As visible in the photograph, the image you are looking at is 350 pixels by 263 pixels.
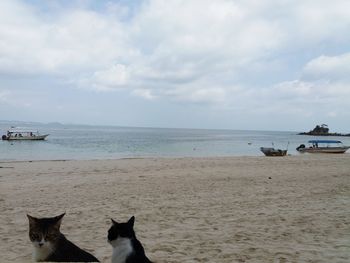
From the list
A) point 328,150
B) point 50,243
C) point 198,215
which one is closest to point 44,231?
point 50,243

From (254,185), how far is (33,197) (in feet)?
25.0

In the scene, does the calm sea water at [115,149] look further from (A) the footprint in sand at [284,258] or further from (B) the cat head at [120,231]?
(B) the cat head at [120,231]

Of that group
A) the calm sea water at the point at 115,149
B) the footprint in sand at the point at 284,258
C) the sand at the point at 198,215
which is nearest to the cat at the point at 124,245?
the sand at the point at 198,215

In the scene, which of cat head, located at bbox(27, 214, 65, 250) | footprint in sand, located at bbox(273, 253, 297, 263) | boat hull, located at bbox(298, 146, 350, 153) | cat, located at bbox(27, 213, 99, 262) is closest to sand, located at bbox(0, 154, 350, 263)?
footprint in sand, located at bbox(273, 253, 297, 263)

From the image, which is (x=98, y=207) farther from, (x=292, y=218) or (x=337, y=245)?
(x=337, y=245)

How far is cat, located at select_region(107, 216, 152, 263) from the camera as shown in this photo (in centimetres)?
431

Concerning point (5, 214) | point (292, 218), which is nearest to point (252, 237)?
point (292, 218)

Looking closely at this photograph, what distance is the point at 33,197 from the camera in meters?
12.2

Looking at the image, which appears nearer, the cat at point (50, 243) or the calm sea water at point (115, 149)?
the cat at point (50, 243)

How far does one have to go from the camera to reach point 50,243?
5039 mm

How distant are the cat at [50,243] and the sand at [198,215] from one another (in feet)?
2.57

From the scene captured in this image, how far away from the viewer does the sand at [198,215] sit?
6375mm

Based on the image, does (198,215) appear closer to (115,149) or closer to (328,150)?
(328,150)

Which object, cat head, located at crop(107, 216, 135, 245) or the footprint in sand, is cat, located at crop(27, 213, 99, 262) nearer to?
cat head, located at crop(107, 216, 135, 245)
